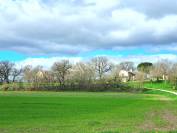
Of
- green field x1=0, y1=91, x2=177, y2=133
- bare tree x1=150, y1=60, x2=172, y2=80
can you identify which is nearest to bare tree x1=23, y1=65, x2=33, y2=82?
bare tree x1=150, y1=60, x2=172, y2=80

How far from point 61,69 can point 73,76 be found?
11117mm

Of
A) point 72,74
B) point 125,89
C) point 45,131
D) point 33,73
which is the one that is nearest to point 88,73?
point 72,74

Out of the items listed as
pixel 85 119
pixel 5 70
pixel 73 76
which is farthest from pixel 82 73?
pixel 85 119

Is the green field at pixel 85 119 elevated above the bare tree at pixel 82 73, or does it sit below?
below

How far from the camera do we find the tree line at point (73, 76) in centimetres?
A: 14438

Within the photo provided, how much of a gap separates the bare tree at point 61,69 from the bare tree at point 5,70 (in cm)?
2225

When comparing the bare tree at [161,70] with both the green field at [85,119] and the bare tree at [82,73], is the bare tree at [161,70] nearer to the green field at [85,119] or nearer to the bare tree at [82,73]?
the bare tree at [82,73]

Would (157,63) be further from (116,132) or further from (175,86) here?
(116,132)

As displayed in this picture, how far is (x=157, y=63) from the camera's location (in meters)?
196

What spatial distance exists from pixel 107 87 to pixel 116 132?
123998mm

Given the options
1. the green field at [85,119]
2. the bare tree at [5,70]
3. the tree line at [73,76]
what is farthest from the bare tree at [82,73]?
the green field at [85,119]

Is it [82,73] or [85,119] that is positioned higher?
[82,73]

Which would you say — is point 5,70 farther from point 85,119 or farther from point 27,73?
point 85,119

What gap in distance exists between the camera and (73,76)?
166750 millimetres
